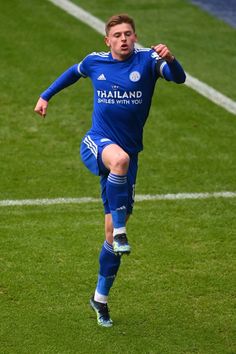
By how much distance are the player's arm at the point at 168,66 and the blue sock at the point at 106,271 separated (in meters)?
1.45

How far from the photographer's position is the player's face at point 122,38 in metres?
8.80

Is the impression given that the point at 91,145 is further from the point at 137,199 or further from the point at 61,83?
the point at 137,199

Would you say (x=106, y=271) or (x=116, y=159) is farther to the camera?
(x=106, y=271)

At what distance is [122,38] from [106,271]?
6.21 feet

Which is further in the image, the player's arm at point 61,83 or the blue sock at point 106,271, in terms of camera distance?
the player's arm at point 61,83

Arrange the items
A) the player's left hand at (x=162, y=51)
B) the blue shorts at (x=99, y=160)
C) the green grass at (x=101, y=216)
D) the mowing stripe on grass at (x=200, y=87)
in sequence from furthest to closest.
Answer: the mowing stripe on grass at (x=200, y=87) → the green grass at (x=101, y=216) → the blue shorts at (x=99, y=160) → the player's left hand at (x=162, y=51)

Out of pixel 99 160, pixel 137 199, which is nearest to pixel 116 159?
pixel 99 160

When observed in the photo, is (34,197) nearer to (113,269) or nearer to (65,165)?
(65,165)

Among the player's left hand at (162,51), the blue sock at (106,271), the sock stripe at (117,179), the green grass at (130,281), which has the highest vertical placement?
the player's left hand at (162,51)

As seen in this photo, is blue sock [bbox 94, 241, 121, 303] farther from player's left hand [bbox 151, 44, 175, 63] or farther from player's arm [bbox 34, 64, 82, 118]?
player's left hand [bbox 151, 44, 175, 63]

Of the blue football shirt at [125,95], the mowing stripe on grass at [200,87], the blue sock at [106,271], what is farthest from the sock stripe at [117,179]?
the mowing stripe on grass at [200,87]

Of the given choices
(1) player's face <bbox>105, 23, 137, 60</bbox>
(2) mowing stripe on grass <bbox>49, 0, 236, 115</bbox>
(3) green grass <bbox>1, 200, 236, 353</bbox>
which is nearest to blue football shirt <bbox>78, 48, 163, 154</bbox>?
(1) player's face <bbox>105, 23, 137, 60</bbox>

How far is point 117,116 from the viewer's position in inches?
352

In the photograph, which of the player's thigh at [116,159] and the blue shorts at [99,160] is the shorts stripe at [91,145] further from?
the player's thigh at [116,159]
